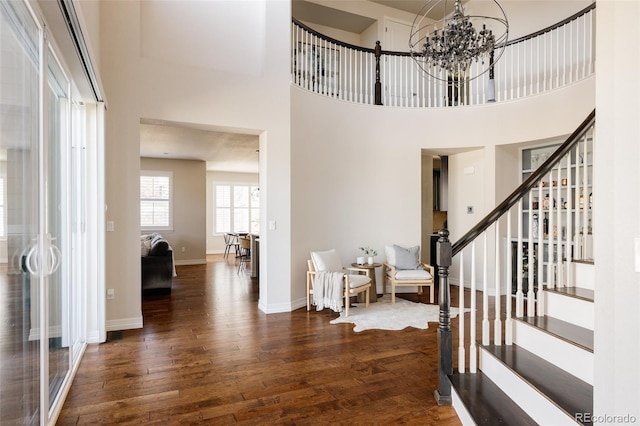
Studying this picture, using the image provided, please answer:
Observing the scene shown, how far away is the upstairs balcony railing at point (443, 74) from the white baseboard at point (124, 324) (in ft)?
12.4

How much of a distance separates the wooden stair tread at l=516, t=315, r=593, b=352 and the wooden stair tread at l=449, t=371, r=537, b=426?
1.60 ft

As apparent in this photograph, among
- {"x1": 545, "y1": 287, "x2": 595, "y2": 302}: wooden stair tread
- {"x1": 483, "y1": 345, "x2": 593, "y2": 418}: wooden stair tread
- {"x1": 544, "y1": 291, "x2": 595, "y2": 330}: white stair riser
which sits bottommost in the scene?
{"x1": 483, "y1": 345, "x2": 593, "y2": 418}: wooden stair tread

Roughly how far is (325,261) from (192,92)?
2805mm

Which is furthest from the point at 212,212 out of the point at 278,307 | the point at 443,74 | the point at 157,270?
the point at 443,74

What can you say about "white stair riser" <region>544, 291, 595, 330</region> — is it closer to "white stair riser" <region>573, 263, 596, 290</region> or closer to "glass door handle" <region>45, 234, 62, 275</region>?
"white stair riser" <region>573, 263, 596, 290</region>

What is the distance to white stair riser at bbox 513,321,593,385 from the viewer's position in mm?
2021

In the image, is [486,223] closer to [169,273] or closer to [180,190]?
[169,273]

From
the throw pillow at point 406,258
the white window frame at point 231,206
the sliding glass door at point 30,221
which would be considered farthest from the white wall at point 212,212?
the sliding glass door at point 30,221

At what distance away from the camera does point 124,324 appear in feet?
14.0

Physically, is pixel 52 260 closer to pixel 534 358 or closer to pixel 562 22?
pixel 534 358

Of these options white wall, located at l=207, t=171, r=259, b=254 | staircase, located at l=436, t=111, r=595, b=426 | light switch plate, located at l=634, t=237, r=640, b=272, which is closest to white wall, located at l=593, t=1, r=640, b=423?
light switch plate, located at l=634, t=237, r=640, b=272

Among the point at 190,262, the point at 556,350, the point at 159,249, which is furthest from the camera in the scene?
the point at 190,262

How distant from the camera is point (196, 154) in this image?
30.0 feet

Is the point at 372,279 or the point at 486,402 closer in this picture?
the point at 486,402
